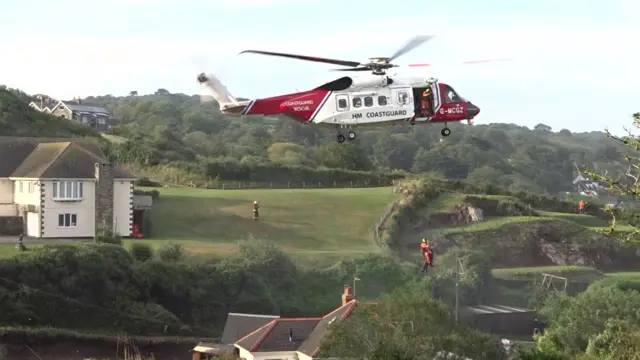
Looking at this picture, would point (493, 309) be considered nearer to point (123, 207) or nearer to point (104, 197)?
point (123, 207)

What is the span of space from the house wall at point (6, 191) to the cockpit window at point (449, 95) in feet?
91.4

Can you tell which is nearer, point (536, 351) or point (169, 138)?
point (536, 351)

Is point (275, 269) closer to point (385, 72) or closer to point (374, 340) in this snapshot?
point (385, 72)

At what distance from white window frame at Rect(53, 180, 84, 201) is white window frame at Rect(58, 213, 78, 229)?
767 millimetres

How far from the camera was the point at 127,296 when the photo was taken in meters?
45.6

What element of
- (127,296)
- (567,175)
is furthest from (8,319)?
(567,175)

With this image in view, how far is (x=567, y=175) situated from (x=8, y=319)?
119m

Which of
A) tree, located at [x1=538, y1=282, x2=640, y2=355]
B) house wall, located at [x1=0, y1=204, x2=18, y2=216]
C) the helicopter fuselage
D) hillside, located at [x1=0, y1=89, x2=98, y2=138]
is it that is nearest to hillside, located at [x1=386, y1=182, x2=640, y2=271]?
tree, located at [x1=538, y1=282, x2=640, y2=355]

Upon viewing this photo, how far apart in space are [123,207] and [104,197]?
1.40m

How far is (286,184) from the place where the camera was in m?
72.9

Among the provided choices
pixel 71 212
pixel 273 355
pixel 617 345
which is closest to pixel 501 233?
pixel 71 212

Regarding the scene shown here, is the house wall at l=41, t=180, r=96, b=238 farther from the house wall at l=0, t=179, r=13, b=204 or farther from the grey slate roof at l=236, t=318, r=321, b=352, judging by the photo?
the grey slate roof at l=236, t=318, r=321, b=352

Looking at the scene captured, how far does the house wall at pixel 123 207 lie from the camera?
53.7 meters

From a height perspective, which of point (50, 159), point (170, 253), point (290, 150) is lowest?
point (170, 253)
